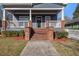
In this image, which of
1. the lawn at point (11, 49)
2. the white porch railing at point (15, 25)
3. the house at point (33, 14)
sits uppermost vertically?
the house at point (33, 14)

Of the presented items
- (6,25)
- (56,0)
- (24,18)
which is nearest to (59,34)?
(6,25)

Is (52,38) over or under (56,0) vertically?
under

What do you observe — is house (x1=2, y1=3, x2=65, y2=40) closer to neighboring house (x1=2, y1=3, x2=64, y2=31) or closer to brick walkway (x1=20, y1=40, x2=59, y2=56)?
neighboring house (x1=2, y1=3, x2=64, y2=31)

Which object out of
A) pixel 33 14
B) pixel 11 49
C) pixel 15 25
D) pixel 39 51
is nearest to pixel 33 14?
pixel 33 14

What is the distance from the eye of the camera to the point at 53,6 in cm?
2122

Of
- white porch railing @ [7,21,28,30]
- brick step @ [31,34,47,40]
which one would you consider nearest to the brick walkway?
brick step @ [31,34,47,40]

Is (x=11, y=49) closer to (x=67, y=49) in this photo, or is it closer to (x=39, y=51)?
(x=39, y=51)

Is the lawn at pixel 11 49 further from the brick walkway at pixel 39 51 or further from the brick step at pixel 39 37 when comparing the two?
the brick step at pixel 39 37

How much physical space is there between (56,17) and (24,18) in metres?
3.81

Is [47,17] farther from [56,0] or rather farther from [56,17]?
[56,0]

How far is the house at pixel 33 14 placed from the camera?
19781mm

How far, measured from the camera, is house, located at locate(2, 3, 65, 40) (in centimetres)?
1978

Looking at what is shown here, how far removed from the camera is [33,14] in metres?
22.8

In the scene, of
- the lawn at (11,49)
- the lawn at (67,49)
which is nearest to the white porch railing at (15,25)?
the lawn at (11,49)
